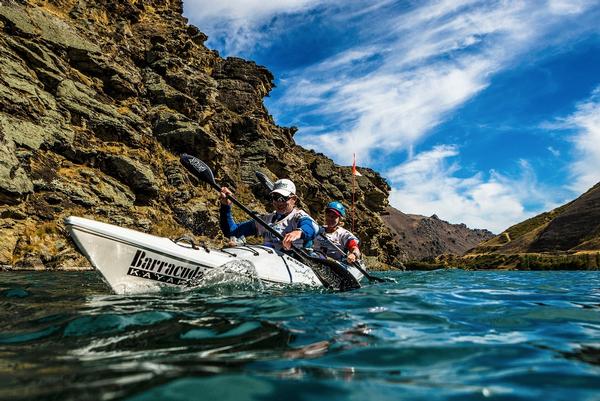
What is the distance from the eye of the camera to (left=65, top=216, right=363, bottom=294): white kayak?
5.75 m

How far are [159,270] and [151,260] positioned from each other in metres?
0.21

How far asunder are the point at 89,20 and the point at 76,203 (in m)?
24.6

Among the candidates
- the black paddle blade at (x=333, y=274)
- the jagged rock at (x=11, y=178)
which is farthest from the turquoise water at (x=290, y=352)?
the jagged rock at (x=11, y=178)

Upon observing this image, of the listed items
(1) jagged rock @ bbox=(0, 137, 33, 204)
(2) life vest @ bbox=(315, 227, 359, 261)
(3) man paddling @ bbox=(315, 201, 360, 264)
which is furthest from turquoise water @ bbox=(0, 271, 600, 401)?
(1) jagged rock @ bbox=(0, 137, 33, 204)

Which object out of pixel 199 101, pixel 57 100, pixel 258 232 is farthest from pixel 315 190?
pixel 258 232

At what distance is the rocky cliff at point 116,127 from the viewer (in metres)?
22.4

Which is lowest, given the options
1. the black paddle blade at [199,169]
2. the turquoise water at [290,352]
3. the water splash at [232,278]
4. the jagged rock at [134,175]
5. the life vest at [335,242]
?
the turquoise water at [290,352]

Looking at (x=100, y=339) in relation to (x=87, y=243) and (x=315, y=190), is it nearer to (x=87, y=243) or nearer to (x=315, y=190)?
(x=87, y=243)

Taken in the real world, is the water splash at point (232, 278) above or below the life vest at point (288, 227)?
below

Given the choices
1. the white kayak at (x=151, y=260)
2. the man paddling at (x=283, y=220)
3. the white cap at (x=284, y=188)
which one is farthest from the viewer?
the white cap at (x=284, y=188)

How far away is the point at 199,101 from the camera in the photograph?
151ft

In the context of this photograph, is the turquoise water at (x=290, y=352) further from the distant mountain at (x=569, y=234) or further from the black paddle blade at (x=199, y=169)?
the distant mountain at (x=569, y=234)

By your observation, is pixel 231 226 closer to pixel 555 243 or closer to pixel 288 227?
pixel 288 227

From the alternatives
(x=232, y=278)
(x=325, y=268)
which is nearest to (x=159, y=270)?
(x=232, y=278)
